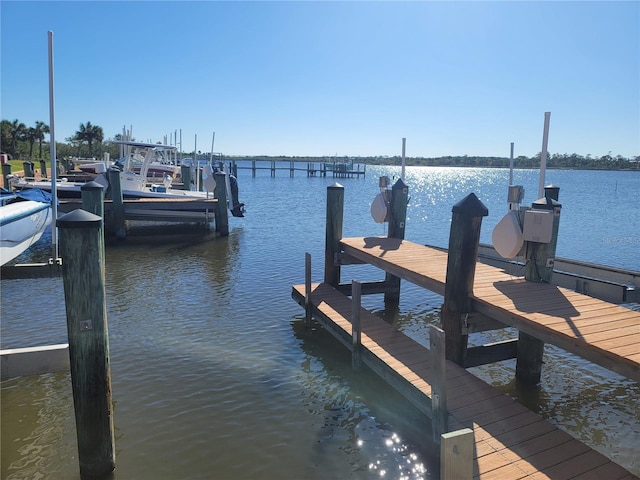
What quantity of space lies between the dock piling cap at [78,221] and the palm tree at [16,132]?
202 feet

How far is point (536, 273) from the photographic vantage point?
634 cm

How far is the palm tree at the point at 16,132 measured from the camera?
2149 inches

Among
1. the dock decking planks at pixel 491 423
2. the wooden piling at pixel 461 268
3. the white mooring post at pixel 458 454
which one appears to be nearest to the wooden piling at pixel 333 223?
the dock decking planks at pixel 491 423

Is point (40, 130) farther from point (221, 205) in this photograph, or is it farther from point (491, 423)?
point (491, 423)

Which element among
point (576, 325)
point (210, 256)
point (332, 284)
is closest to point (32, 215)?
point (210, 256)

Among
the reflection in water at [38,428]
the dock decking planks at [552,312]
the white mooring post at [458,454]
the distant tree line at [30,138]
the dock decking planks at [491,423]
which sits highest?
the distant tree line at [30,138]

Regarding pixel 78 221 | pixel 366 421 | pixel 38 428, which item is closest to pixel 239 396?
pixel 366 421

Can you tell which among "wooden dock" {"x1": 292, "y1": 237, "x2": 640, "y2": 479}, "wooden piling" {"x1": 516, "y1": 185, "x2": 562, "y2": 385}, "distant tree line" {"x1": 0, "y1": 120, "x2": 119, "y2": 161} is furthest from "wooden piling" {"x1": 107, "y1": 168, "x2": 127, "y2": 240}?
"distant tree line" {"x1": 0, "y1": 120, "x2": 119, "y2": 161}

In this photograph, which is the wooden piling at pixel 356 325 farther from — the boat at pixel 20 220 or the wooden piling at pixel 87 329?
the boat at pixel 20 220

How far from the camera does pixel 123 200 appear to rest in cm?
1827

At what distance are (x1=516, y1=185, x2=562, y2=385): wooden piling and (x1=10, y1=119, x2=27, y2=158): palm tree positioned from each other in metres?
62.7

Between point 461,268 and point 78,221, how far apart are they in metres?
4.15

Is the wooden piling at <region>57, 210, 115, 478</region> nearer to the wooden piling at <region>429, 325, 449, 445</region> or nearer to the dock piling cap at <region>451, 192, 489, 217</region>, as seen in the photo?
the wooden piling at <region>429, 325, 449, 445</region>

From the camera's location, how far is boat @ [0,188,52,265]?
880cm
